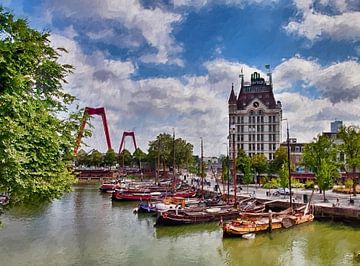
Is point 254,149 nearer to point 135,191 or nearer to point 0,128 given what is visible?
point 135,191

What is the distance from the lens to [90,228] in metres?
37.0

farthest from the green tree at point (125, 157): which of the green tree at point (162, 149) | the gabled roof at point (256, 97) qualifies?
the gabled roof at point (256, 97)

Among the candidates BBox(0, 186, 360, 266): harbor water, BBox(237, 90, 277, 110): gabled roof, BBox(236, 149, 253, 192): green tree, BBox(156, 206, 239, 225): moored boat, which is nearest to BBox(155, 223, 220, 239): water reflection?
BBox(0, 186, 360, 266): harbor water

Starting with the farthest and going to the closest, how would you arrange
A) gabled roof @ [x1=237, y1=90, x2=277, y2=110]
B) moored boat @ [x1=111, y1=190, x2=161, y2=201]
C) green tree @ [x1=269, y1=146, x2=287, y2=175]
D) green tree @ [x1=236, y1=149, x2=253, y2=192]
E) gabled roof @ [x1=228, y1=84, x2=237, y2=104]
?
gabled roof @ [x1=228, y1=84, x2=237, y2=104] < gabled roof @ [x1=237, y1=90, x2=277, y2=110] < green tree @ [x1=269, y1=146, x2=287, y2=175] < green tree @ [x1=236, y1=149, x2=253, y2=192] < moored boat @ [x1=111, y1=190, x2=161, y2=201]

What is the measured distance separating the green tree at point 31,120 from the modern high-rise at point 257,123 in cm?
7806

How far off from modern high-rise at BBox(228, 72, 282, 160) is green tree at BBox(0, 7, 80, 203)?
7806 centimetres

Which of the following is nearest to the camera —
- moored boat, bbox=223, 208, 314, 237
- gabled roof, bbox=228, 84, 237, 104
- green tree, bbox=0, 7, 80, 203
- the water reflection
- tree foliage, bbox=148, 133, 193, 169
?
green tree, bbox=0, 7, 80, 203

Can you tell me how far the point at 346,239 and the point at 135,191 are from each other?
1492 inches

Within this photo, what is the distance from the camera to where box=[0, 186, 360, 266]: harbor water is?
25.2 meters

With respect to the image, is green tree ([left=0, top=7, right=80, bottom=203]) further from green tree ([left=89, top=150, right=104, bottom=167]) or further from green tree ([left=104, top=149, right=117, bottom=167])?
green tree ([left=89, top=150, right=104, bottom=167])

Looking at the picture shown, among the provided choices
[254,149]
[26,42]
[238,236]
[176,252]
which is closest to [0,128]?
[26,42]

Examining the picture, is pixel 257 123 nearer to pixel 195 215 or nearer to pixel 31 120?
pixel 195 215

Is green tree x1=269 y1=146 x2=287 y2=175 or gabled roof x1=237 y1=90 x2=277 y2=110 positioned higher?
gabled roof x1=237 y1=90 x2=277 y2=110

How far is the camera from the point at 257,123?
95062 mm
